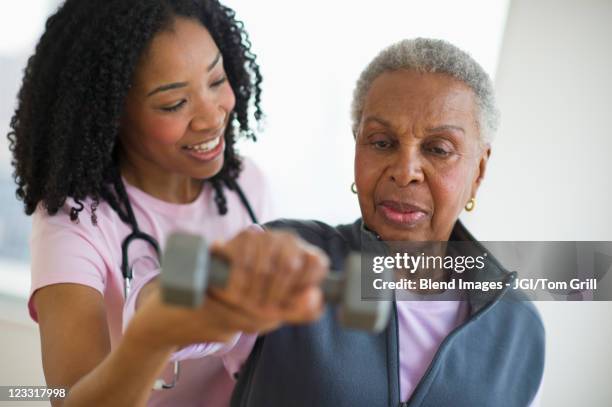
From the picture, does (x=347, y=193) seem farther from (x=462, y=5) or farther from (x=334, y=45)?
(x=462, y=5)

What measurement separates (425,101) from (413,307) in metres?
0.39

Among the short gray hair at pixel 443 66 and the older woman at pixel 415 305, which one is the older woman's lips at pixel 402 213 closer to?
the older woman at pixel 415 305

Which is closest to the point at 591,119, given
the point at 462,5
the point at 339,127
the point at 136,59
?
the point at 462,5

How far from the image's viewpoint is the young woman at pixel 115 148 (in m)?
1.36

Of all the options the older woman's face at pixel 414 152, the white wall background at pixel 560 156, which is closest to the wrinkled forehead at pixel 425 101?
the older woman's face at pixel 414 152

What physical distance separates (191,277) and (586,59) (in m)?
1.85

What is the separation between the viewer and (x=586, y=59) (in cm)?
211

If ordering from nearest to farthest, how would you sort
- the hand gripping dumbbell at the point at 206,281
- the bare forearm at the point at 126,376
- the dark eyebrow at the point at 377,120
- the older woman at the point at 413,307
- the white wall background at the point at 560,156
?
the hand gripping dumbbell at the point at 206,281 → the bare forearm at the point at 126,376 → the older woman at the point at 413,307 → the dark eyebrow at the point at 377,120 → the white wall background at the point at 560,156

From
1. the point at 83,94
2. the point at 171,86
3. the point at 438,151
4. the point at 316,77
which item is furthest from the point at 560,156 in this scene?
the point at 83,94

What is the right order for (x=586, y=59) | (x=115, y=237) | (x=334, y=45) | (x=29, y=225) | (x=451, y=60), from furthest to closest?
(x=29, y=225) → (x=334, y=45) → (x=586, y=59) → (x=115, y=237) → (x=451, y=60)

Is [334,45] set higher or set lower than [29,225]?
higher

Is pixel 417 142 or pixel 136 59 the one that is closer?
pixel 417 142

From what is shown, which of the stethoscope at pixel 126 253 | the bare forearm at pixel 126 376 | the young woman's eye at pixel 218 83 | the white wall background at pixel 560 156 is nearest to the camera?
the bare forearm at pixel 126 376

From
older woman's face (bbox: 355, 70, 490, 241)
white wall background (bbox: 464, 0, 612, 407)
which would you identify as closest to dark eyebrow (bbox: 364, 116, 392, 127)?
older woman's face (bbox: 355, 70, 490, 241)
